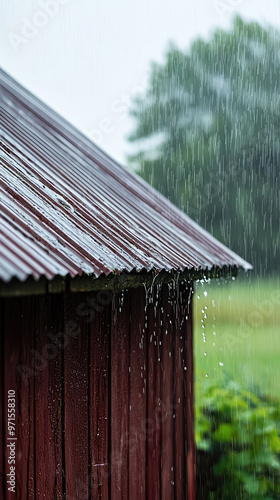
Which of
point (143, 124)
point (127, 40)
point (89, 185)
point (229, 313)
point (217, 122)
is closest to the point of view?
point (89, 185)

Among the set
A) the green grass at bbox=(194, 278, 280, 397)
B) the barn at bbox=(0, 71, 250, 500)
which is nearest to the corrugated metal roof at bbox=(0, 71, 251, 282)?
the barn at bbox=(0, 71, 250, 500)

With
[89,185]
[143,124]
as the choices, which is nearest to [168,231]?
[89,185]

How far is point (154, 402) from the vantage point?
15.7 ft

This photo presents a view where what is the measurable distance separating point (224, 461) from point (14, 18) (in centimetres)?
5060

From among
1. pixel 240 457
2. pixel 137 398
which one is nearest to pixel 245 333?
pixel 240 457

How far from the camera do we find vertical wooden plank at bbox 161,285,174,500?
4.96 meters

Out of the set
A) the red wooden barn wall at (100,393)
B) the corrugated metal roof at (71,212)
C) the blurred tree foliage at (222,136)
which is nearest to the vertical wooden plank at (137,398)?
the red wooden barn wall at (100,393)

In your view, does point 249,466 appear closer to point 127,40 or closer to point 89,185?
point 89,185

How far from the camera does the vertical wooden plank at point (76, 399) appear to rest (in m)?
3.57

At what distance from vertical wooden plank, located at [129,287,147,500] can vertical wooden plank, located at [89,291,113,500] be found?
15.5 inches

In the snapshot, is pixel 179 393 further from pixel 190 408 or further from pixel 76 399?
pixel 76 399

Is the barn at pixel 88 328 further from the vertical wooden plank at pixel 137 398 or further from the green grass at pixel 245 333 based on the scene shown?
the green grass at pixel 245 333

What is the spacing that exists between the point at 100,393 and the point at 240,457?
4.42 meters

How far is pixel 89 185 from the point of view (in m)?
4.93
